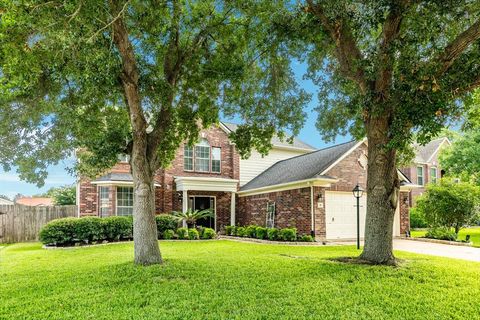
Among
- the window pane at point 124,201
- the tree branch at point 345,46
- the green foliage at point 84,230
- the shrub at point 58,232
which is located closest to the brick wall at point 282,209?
the window pane at point 124,201

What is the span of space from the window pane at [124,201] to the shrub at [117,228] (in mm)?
2375

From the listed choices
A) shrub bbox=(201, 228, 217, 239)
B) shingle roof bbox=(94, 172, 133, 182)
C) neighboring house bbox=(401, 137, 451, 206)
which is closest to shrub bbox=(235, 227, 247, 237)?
shrub bbox=(201, 228, 217, 239)

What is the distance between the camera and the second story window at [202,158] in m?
20.6

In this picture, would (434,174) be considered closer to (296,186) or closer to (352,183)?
(352,183)

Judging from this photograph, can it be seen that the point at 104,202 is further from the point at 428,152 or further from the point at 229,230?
the point at 428,152

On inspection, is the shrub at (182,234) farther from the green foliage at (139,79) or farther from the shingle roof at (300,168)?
the green foliage at (139,79)

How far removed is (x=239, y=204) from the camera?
21578mm

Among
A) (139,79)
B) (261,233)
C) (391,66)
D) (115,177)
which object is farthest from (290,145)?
(391,66)

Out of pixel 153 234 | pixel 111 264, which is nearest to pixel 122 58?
pixel 153 234

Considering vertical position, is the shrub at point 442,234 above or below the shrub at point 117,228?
below

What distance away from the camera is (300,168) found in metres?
18.5

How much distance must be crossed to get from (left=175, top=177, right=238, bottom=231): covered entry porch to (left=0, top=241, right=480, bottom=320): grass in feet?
34.7

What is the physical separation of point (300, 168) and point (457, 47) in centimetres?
1161

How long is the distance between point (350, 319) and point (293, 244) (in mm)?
9566
